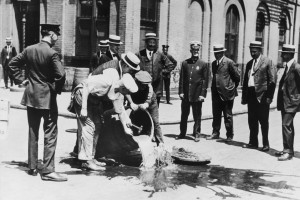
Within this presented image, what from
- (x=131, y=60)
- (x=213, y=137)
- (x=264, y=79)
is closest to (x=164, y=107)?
(x=213, y=137)

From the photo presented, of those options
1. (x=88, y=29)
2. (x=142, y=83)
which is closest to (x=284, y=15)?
(x=88, y=29)

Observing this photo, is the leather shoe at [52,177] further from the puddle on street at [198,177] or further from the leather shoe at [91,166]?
the leather shoe at [91,166]

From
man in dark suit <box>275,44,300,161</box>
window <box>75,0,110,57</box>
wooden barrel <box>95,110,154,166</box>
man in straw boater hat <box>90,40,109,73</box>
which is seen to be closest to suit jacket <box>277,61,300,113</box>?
man in dark suit <box>275,44,300,161</box>

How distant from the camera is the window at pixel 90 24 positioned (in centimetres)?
1797

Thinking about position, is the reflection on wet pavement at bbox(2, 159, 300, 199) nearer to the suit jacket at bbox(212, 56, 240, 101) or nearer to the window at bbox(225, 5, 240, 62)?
the suit jacket at bbox(212, 56, 240, 101)

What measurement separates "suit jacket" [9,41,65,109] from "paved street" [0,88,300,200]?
3.61 ft

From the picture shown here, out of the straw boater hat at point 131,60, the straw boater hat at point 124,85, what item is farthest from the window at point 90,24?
the straw boater hat at point 124,85

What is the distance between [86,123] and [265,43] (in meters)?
21.9

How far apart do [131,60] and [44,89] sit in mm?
1431

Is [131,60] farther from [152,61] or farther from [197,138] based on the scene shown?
[197,138]

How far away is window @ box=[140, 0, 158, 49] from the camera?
18578mm

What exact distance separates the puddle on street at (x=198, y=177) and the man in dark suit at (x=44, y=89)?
1.86 feet

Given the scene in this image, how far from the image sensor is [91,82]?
22.7 feet

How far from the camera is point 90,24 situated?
18.2 m
